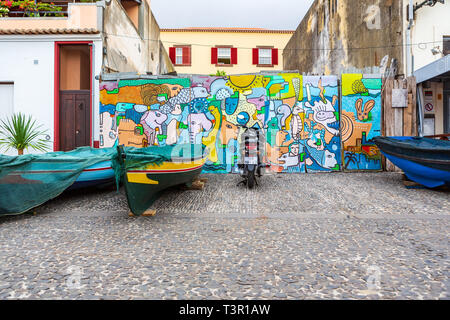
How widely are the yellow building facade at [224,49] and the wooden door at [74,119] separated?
13748mm

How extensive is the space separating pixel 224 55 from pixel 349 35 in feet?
41.7

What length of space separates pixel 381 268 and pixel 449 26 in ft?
33.7

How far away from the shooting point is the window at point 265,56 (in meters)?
23.1

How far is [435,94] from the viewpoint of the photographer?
10031 millimetres

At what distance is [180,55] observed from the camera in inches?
924

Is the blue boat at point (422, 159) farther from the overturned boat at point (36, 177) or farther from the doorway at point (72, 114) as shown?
the doorway at point (72, 114)

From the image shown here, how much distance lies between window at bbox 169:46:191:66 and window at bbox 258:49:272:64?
5.80m

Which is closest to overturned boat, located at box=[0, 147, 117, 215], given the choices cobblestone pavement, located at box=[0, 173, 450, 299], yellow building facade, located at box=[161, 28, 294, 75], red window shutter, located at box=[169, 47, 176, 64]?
cobblestone pavement, located at box=[0, 173, 450, 299]

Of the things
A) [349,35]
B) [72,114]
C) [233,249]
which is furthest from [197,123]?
[349,35]

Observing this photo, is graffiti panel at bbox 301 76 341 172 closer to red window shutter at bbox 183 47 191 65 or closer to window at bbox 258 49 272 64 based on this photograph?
window at bbox 258 49 272 64

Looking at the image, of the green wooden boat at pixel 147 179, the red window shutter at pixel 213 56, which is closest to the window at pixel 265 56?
the red window shutter at pixel 213 56

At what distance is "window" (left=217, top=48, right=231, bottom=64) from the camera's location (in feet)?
76.4

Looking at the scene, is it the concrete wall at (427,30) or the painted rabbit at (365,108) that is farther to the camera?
the concrete wall at (427,30)
